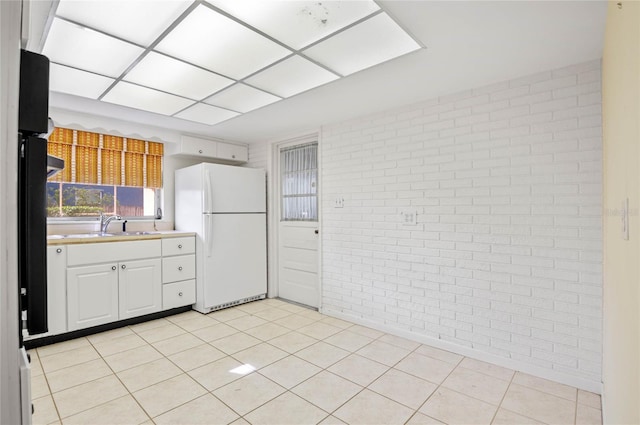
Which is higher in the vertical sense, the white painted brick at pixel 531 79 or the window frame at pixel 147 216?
the white painted brick at pixel 531 79

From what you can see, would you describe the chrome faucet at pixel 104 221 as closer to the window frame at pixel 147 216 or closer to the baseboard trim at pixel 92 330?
the window frame at pixel 147 216

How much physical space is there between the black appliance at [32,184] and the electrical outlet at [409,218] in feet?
8.94

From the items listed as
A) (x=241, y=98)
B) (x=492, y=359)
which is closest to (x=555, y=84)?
(x=492, y=359)

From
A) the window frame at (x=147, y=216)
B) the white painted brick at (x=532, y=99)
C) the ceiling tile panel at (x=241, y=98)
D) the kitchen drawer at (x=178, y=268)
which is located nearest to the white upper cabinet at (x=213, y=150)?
the window frame at (x=147, y=216)

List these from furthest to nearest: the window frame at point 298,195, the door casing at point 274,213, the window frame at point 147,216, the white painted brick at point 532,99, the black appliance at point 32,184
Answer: the door casing at point 274,213, the window frame at point 298,195, the window frame at point 147,216, the white painted brick at point 532,99, the black appliance at point 32,184

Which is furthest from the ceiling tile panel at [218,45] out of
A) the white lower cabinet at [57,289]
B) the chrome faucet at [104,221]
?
the chrome faucet at [104,221]

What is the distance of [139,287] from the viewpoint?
11.0 ft

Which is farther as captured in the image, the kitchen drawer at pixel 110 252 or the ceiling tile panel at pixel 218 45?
the kitchen drawer at pixel 110 252

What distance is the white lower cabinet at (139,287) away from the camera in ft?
10.6

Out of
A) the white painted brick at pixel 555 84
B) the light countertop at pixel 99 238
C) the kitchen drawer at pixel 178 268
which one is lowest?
the kitchen drawer at pixel 178 268

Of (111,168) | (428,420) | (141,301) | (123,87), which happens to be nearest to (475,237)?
(428,420)

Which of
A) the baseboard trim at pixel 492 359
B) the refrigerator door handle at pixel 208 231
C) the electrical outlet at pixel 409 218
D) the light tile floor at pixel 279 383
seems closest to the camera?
the light tile floor at pixel 279 383

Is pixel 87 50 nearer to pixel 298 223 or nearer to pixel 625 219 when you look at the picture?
pixel 298 223

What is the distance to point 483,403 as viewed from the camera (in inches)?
79.7
